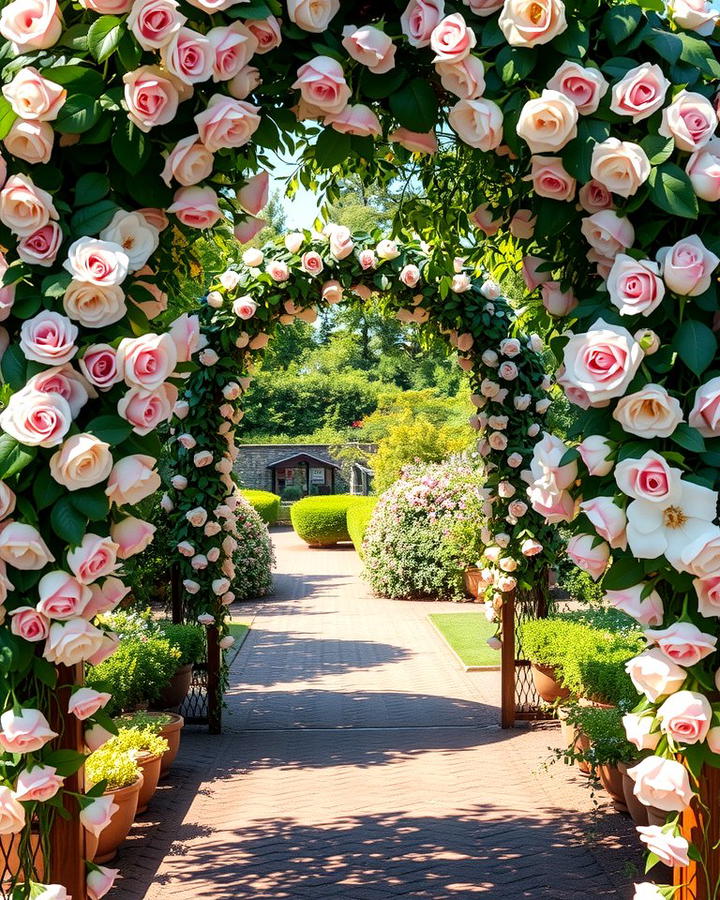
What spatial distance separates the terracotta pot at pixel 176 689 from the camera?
6.83m

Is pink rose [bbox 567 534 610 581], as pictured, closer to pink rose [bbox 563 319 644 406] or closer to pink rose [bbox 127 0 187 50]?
pink rose [bbox 563 319 644 406]

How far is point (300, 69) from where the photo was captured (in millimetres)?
2230

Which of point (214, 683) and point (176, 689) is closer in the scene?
point (176, 689)

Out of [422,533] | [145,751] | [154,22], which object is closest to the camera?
[154,22]

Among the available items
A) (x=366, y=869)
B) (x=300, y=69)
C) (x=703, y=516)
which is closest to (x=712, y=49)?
(x=300, y=69)

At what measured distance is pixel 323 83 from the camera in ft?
7.25

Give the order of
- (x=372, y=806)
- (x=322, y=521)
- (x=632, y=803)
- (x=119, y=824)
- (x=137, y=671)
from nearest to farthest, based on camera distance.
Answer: (x=119, y=824) < (x=632, y=803) < (x=372, y=806) < (x=137, y=671) < (x=322, y=521)

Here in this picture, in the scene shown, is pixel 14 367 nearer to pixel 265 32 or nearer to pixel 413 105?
pixel 265 32

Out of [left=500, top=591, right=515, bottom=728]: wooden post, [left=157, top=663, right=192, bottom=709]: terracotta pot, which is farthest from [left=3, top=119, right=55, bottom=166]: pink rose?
[left=500, top=591, right=515, bottom=728]: wooden post

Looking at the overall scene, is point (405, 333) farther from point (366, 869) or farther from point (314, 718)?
point (366, 869)

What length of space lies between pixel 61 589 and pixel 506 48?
173 cm

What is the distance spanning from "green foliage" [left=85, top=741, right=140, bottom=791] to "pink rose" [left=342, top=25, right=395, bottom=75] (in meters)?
3.48

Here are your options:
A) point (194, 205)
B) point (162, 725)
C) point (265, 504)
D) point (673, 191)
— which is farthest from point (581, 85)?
point (265, 504)

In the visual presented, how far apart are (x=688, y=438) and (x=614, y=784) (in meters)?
3.50
